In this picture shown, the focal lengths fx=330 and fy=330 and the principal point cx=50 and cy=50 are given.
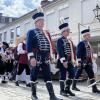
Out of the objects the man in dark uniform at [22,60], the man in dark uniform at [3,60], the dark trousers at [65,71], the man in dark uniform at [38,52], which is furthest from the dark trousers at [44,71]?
the man in dark uniform at [3,60]

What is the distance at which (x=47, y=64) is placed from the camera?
6.64 metres

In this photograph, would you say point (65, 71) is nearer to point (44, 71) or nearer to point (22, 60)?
point (44, 71)

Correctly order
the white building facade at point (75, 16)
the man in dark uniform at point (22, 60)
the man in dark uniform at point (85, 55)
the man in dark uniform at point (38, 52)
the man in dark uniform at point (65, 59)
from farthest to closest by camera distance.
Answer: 1. the white building facade at point (75, 16)
2. the man in dark uniform at point (22, 60)
3. the man in dark uniform at point (85, 55)
4. the man in dark uniform at point (65, 59)
5. the man in dark uniform at point (38, 52)

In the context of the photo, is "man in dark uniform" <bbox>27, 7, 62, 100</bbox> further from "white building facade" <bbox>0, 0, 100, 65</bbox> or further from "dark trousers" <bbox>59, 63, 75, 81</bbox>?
"white building facade" <bbox>0, 0, 100, 65</bbox>

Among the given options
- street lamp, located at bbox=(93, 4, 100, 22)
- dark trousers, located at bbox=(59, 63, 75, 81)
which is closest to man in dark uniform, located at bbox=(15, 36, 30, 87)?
dark trousers, located at bbox=(59, 63, 75, 81)

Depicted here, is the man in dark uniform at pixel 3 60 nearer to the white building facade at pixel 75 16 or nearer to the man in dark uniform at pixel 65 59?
the man in dark uniform at pixel 65 59

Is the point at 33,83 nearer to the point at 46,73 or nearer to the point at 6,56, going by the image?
the point at 46,73

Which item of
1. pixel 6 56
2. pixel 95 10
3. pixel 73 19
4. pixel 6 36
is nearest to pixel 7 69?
pixel 6 56

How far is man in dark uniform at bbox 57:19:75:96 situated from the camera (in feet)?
24.7

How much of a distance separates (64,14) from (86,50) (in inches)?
594

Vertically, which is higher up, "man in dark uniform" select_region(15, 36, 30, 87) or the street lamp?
the street lamp

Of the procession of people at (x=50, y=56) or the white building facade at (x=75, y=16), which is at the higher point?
the white building facade at (x=75, y=16)

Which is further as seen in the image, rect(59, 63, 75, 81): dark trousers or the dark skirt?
the dark skirt

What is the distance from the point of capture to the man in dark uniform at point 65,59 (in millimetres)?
7539
